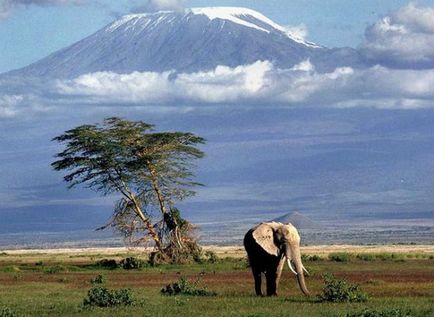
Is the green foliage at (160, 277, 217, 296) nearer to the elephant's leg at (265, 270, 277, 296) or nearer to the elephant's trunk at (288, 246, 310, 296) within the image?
the elephant's leg at (265, 270, 277, 296)

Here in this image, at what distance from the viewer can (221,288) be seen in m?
37.0

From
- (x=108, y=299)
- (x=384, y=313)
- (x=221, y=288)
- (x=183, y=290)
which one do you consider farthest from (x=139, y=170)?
(x=384, y=313)

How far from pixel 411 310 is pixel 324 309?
251cm

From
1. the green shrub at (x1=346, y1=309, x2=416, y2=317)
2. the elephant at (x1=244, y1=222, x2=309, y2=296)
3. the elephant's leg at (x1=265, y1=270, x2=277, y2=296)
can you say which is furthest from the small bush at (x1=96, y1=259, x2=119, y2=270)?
the green shrub at (x1=346, y1=309, x2=416, y2=317)

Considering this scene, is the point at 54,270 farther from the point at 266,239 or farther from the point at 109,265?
→ the point at 266,239

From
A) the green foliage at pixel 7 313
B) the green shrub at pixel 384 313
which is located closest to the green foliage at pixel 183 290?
the green foliage at pixel 7 313

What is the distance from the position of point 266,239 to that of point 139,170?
29.8m

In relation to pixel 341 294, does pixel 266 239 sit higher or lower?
higher

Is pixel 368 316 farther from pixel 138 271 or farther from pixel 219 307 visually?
pixel 138 271

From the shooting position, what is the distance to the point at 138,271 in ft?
172

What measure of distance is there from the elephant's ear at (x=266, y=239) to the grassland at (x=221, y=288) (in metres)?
1.38

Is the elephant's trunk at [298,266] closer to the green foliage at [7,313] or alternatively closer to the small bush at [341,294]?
the small bush at [341,294]

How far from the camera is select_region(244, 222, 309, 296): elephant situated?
1281 inches

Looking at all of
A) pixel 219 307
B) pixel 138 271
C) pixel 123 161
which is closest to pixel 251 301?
pixel 219 307
